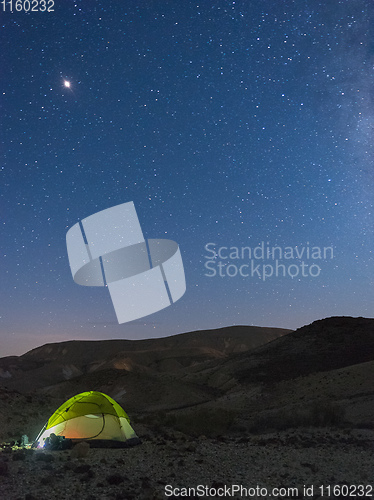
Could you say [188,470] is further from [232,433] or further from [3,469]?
[232,433]

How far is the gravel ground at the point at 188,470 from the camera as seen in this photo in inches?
338

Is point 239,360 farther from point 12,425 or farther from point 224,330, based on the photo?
point 224,330

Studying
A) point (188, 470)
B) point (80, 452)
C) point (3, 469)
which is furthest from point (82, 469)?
point (188, 470)

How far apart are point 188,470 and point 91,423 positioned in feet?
17.9

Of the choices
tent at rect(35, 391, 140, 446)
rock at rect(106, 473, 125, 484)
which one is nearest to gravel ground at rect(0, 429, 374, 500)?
rock at rect(106, 473, 125, 484)

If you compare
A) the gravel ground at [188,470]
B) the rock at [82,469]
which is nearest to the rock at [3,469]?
the gravel ground at [188,470]

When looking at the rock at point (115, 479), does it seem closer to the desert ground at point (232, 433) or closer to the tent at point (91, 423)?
the desert ground at point (232, 433)

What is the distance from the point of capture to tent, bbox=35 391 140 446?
Answer: 14398 mm

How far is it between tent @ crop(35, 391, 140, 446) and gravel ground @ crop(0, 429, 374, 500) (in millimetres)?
1131

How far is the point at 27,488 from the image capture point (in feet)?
27.5

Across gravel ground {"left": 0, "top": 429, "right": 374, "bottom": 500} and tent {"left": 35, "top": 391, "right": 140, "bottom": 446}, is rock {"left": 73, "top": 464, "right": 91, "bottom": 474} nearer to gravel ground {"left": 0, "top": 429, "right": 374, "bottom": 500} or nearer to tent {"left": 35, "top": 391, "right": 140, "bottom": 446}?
gravel ground {"left": 0, "top": 429, "right": 374, "bottom": 500}

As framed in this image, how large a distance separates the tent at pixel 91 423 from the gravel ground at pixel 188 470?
113 centimetres

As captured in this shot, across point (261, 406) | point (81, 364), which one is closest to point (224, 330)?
point (81, 364)

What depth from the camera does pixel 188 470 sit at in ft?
34.3
